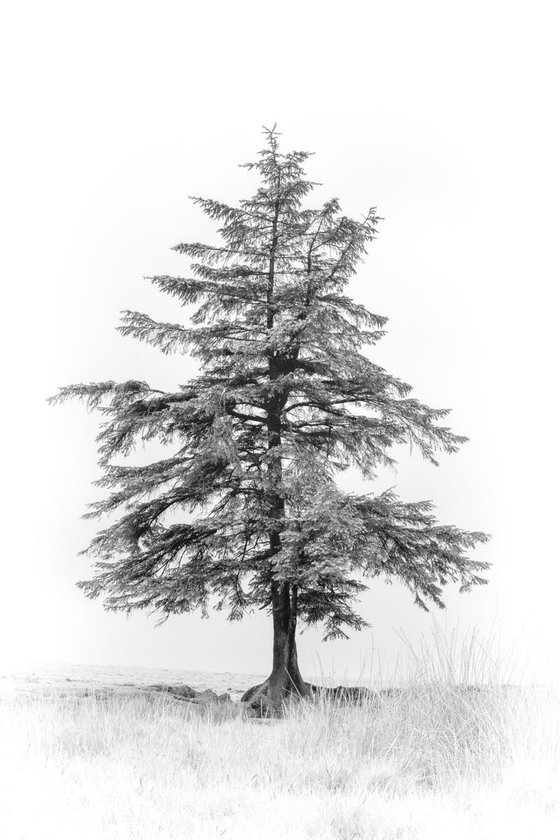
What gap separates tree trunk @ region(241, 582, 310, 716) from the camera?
1342 centimetres

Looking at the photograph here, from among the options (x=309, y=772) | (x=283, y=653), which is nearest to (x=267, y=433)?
(x=283, y=653)

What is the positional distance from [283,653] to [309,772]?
7843 mm

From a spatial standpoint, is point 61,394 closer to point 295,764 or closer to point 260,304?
point 260,304

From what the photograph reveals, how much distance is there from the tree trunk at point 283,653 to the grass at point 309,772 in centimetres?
442

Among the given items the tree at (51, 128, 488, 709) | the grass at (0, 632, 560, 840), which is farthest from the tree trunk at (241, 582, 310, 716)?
the grass at (0, 632, 560, 840)

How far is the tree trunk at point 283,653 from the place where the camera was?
44.0ft

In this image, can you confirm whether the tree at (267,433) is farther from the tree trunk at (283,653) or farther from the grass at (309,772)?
the grass at (309,772)

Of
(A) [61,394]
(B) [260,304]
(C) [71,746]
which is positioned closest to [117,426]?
(A) [61,394]

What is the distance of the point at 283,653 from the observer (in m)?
13.7

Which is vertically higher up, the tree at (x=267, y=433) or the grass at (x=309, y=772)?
the tree at (x=267, y=433)

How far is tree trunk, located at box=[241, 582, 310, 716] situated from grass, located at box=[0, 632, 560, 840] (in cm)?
442

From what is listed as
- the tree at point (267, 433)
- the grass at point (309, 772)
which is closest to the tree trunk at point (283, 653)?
the tree at point (267, 433)

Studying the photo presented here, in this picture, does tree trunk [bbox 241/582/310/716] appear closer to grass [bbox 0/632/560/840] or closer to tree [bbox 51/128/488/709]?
tree [bbox 51/128/488/709]

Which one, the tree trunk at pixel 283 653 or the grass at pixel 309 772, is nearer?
the grass at pixel 309 772
